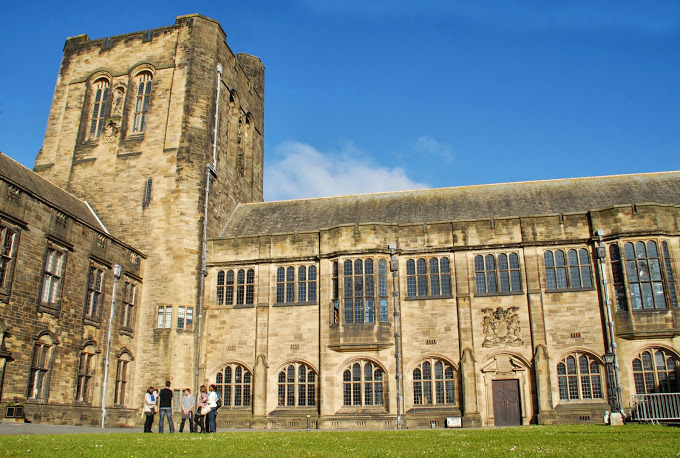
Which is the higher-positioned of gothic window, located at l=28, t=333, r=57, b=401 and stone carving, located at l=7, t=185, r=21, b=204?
stone carving, located at l=7, t=185, r=21, b=204

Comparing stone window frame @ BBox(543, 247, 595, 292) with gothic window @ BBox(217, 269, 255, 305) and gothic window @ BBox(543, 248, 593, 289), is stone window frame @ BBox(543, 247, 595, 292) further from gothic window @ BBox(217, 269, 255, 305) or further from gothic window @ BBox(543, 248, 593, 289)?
gothic window @ BBox(217, 269, 255, 305)

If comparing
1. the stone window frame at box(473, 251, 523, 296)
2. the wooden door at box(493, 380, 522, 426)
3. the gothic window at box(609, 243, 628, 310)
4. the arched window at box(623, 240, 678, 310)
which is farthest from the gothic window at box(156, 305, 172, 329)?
the arched window at box(623, 240, 678, 310)

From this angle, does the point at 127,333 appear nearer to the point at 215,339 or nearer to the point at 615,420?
the point at 215,339

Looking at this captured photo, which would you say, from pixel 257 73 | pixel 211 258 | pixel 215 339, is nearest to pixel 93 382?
pixel 215 339

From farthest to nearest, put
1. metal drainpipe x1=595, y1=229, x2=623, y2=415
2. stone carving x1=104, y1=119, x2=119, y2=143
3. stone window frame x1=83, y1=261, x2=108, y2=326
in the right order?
1. stone carving x1=104, y1=119, x2=119, y2=143
2. stone window frame x1=83, y1=261, x2=108, y2=326
3. metal drainpipe x1=595, y1=229, x2=623, y2=415

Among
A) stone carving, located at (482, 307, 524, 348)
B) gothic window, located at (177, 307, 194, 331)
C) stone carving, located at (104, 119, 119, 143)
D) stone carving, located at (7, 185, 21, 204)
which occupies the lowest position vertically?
stone carving, located at (482, 307, 524, 348)

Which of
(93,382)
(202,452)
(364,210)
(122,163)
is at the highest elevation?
(122,163)

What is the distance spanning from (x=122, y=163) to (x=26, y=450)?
2464 centimetres

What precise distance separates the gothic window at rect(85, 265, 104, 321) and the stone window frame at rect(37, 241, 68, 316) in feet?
5.80

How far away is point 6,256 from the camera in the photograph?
21.3 meters

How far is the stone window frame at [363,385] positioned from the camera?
27.8 m

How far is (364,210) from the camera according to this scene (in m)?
33.3

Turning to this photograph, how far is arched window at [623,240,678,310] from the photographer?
26109mm

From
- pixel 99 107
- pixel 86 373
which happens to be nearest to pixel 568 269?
pixel 86 373
